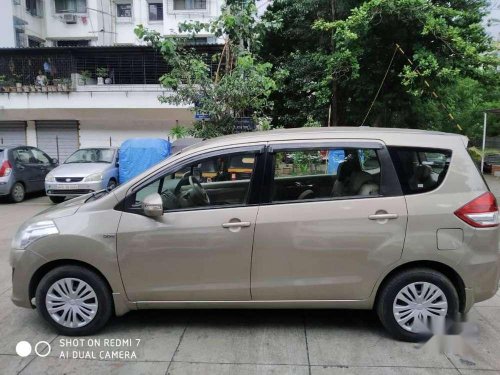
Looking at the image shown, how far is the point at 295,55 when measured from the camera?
52.3 ft

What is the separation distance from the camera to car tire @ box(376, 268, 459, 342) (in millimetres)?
3840

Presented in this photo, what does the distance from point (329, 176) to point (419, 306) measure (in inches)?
54.4

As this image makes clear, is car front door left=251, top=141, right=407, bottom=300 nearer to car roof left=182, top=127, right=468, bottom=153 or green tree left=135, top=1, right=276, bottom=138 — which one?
car roof left=182, top=127, right=468, bottom=153

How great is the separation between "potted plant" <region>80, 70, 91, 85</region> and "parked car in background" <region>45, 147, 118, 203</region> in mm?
6756

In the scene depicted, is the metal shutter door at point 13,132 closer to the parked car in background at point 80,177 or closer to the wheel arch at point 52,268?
the parked car in background at point 80,177

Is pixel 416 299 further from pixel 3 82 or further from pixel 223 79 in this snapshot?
pixel 3 82

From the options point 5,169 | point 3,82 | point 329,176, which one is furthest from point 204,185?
point 3,82

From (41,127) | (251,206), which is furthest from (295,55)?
(251,206)

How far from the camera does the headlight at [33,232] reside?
3.92 meters

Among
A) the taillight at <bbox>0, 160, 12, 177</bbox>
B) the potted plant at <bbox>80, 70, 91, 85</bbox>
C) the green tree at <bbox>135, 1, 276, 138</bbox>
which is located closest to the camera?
the green tree at <bbox>135, 1, 276, 138</bbox>

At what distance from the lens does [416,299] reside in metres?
3.87

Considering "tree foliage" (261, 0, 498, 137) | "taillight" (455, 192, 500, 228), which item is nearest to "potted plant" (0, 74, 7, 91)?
"tree foliage" (261, 0, 498, 137)

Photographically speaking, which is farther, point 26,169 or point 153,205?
point 26,169

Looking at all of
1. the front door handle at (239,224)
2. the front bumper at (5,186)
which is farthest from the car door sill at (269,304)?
the front bumper at (5,186)
